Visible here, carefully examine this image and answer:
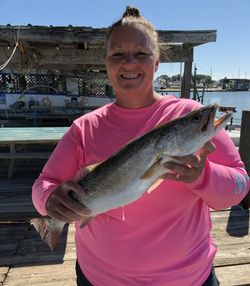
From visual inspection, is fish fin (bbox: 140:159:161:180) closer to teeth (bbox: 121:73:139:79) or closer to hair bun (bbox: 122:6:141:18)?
teeth (bbox: 121:73:139:79)

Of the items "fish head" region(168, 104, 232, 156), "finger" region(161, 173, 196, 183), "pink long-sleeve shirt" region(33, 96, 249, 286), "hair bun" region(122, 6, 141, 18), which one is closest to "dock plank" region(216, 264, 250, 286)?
"pink long-sleeve shirt" region(33, 96, 249, 286)

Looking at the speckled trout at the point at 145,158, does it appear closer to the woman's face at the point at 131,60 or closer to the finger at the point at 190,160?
the finger at the point at 190,160

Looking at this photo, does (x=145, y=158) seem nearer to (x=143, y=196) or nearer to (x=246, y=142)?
(x=143, y=196)

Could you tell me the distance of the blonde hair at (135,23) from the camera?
1.90 meters

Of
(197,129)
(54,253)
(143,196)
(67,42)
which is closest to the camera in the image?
(197,129)

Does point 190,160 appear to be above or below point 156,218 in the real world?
above

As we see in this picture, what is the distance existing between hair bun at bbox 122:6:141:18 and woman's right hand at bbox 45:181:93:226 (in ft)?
3.12

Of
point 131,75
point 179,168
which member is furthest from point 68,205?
point 131,75

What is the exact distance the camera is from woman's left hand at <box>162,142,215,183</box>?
1469 millimetres

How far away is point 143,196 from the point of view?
170 cm

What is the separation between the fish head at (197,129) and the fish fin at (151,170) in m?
0.08

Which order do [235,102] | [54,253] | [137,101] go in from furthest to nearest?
1. [235,102]
2. [54,253]
3. [137,101]

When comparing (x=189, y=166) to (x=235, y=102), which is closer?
(x=189, y=166)

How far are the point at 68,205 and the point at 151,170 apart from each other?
1.28ft
